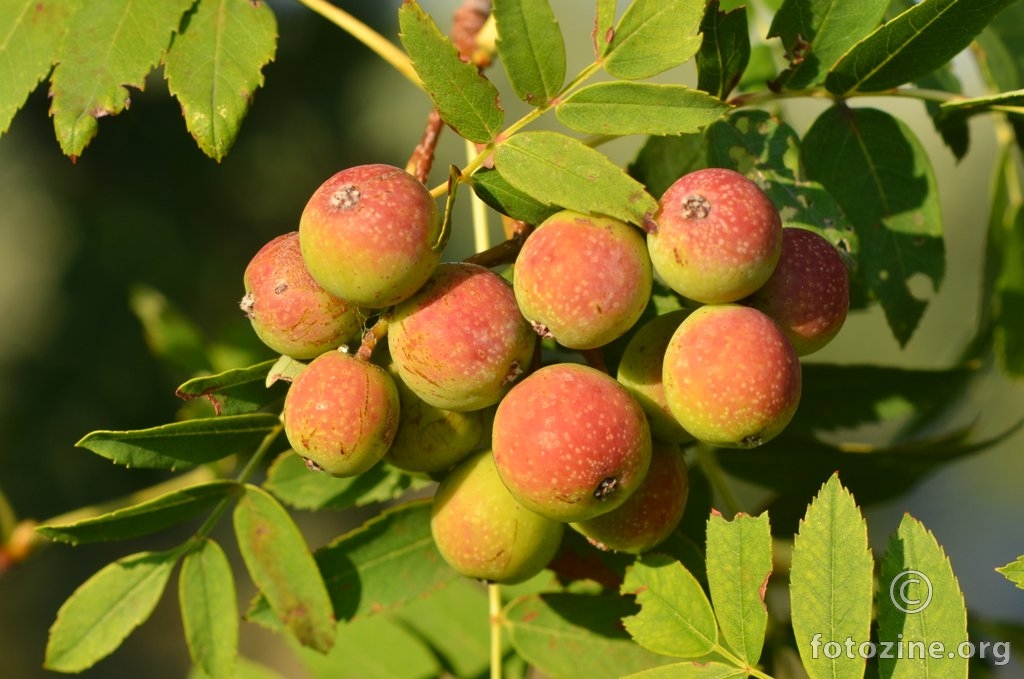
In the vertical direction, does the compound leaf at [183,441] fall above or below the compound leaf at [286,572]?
above

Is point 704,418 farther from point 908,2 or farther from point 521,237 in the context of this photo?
point 908,2

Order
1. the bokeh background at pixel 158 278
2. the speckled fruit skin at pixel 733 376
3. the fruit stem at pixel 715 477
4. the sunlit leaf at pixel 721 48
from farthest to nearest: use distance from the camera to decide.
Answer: the bokeh background at pixel 158 278, the fruit stem at pixel 715 477, the sunlit leaf at pixel 721 48, the speckled fruit skin at pixel 733 376

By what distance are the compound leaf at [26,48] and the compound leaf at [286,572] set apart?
0.72m

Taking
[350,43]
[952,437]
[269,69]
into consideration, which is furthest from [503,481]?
[350,43]

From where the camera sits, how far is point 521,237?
1.22 metres

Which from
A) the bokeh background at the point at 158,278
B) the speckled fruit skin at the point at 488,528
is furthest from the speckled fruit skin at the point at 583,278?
the bokeh background at the point at 158,278

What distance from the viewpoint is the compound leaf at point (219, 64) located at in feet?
4.40

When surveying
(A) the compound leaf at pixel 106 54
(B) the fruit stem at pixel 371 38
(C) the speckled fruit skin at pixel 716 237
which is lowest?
(C) the speckled fruit skin at pixel 716 237

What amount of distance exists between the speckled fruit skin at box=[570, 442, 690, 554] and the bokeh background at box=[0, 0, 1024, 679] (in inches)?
144

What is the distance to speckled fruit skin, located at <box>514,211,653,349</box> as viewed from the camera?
1060 millimetres

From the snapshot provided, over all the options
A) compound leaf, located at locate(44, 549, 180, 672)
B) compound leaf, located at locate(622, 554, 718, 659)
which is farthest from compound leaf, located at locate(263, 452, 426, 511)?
compound leaf, located at locate(622, 554, 718, 659)

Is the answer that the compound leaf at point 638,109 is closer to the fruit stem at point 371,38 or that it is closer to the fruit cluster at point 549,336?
the fruit cluster at point 549,336

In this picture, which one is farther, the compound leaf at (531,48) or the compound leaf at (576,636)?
the compound leaf at (576,636)

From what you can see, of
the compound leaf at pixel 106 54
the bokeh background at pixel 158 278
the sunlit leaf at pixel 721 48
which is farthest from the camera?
the bokeh background at pixel 158 278
